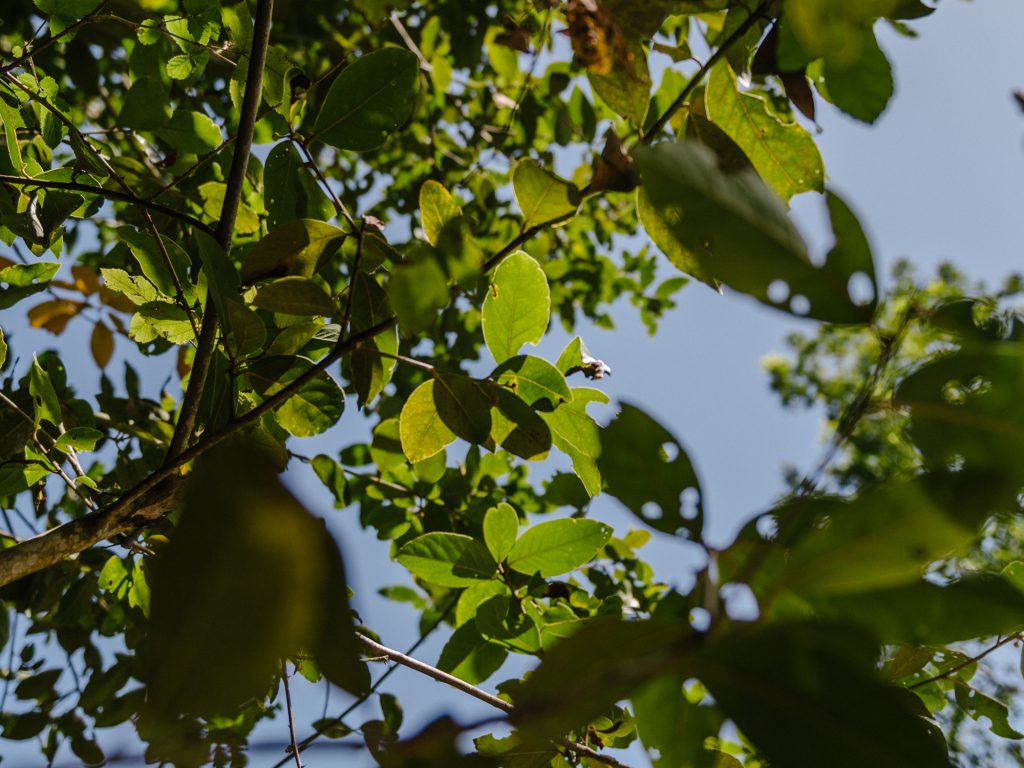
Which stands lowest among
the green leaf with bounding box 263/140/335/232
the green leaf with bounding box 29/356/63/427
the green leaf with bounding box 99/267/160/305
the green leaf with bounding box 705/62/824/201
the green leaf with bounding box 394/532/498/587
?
the green leaf with bounding box 394/532/498/587

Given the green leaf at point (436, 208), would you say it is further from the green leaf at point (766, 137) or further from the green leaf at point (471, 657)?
the green leaf at point (471, 657)

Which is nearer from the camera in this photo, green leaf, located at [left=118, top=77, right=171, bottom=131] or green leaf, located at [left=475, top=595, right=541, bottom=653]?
green leaf, located at [left=475, top=595, right=541, bottom=653]

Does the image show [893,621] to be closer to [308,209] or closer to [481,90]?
[308,209]

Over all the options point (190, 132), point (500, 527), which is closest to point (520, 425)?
point (500, 527)

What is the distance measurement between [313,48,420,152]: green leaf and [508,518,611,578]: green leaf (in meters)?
0.59

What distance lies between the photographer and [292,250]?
2.68 ft

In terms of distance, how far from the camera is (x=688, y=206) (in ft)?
1.34

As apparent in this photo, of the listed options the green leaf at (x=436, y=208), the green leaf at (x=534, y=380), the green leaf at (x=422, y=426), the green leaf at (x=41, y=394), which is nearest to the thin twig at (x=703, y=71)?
the green leaf at (x=436, y=208)

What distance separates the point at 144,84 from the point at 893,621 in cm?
→ 124

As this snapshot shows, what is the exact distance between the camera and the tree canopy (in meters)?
0.36

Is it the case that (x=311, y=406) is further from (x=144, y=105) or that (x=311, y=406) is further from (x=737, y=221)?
(x=737, y=221)

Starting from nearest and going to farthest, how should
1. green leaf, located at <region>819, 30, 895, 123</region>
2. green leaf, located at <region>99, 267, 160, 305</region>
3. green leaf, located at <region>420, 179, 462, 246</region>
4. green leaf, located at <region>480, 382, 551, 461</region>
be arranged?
green leaf, located at <region>819, 30, 895, 123</region>
green leaf, located at <region>420, 179, 462, 246</region>
green leaf, located at <region>480, 382, 551, 461</region>
green leaf, located at <region>99, 267, 160, 305</region>

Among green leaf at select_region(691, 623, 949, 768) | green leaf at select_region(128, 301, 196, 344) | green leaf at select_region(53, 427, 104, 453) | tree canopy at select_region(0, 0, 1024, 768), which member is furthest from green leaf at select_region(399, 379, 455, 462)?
green leaf at select_region(691, 623, 949, 768)

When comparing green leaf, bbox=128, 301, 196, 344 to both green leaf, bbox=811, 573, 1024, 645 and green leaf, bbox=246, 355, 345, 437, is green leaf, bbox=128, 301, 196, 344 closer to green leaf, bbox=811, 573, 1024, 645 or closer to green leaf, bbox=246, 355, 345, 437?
green leaf, bbox=246, 355, 345, 437
